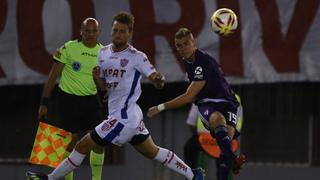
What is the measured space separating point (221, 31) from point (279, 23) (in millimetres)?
2170

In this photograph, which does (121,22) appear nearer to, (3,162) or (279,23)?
(279,23)

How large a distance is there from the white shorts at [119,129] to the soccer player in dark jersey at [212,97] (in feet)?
2.08

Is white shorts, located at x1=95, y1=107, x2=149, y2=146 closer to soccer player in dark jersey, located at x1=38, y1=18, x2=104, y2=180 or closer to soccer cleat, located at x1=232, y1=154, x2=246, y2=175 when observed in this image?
soccer cleat, located at x1=232, y1=154, x2=246, y2=175

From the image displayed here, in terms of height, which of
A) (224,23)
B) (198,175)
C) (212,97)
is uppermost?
(224,23)

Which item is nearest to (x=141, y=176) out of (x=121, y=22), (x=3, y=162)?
(x=3, y=162)

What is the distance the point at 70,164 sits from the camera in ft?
31.6

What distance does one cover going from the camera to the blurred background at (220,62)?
12.5 metres

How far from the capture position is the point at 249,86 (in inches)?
535

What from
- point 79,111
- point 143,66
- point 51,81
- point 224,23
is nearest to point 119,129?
point 143,66

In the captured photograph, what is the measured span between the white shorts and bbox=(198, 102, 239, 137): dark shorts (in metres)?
1.08

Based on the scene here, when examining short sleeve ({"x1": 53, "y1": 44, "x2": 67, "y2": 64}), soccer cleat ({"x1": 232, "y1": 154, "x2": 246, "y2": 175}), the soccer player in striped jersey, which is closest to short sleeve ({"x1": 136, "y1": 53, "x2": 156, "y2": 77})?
the soccer player in striped jersey

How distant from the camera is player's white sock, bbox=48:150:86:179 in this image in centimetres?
959

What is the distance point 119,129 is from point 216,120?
4.12 feet

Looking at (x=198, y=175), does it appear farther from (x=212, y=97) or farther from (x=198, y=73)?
(x=198, y=73)
